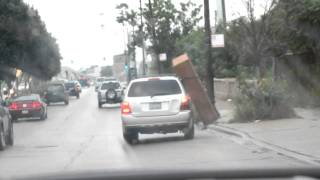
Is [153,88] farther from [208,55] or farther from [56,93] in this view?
[56,93]

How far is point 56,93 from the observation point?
54375mm

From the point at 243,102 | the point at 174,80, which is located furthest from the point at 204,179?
the point at 243,102

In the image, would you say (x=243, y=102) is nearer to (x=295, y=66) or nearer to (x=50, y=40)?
(x=295, y=66)

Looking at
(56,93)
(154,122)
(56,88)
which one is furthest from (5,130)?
(56,93)

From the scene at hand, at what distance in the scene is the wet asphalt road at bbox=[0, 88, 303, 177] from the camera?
14.4m

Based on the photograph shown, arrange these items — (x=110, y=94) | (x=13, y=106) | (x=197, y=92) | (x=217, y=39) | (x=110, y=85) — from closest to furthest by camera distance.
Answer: (x=197, y=92)
(x=217, y=39)
(x=13, y=106)
(x=110, y=94)
(x=110, y=85)

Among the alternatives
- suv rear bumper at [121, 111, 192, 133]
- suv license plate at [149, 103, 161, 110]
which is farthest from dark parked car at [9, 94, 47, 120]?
suv license plate at [149, 103, 161, 110]

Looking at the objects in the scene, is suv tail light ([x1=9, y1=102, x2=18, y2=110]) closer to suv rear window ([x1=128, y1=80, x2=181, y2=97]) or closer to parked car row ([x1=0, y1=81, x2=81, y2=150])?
parked car row ([x1=0, y1=81, x2=81, y2=150])

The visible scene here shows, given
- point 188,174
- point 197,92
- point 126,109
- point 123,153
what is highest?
point 188,174

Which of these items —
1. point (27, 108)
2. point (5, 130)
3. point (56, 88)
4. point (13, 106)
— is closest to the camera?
point (5, 130)

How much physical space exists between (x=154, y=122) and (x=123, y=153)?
2158mm

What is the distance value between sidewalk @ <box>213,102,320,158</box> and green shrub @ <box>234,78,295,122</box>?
47 cm

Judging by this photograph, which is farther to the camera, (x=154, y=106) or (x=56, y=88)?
(x=56, y=88)

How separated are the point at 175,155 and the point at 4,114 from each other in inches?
244
